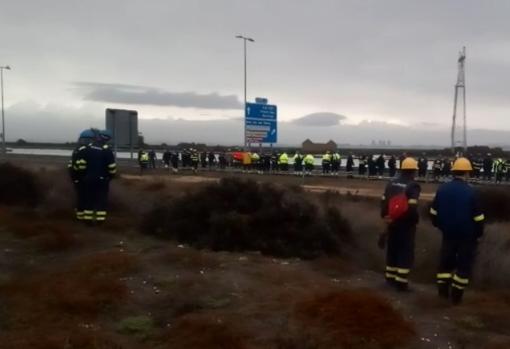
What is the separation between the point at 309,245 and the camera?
12.0 meters

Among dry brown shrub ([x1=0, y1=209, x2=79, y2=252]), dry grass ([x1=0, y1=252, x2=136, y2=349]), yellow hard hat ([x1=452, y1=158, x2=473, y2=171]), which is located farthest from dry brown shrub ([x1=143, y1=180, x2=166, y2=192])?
yellow hard hat ([x1=452, y1=158, x2=473, y2=171])

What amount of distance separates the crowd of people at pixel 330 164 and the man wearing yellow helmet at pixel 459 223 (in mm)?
25849

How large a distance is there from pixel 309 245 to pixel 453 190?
4441 mm

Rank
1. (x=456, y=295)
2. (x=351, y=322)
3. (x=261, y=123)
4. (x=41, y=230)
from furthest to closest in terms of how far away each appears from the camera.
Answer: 1. (x=261, y=123)
2. (x=41, y=230)
3. (x=456, y=295)
4. (x=351, y=322)

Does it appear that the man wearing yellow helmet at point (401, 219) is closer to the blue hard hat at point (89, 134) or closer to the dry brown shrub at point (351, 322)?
the dry brown shrub at point (351, 322)

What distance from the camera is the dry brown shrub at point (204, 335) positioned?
623 cm

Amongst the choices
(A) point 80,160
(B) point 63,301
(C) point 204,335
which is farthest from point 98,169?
(C) point 204,335

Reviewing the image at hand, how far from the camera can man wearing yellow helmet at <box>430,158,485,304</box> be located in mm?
7805

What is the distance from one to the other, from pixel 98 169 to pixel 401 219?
273 inches

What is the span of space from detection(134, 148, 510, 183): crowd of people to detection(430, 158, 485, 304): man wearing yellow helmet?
25849mm

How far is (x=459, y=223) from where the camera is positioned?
782 cm

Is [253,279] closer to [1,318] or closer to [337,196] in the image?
[1,318]

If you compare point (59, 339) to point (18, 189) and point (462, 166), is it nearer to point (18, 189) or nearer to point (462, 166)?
point (462, 166)

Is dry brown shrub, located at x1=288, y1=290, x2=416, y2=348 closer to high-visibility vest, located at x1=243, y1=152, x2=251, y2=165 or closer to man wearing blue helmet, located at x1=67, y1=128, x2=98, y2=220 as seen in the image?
man wearing blue helmet, located at x1=67, y1=128, x2=98, y2=220
